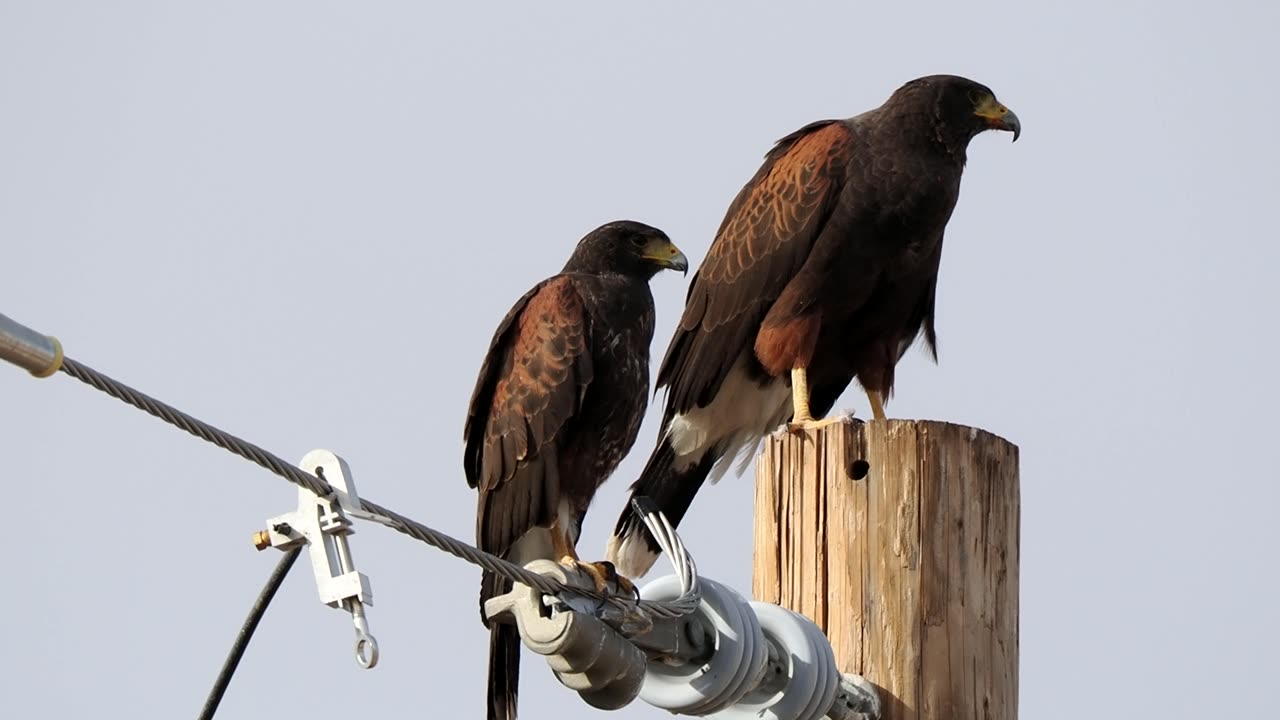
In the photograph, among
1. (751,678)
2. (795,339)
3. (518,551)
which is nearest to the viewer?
(751,678)

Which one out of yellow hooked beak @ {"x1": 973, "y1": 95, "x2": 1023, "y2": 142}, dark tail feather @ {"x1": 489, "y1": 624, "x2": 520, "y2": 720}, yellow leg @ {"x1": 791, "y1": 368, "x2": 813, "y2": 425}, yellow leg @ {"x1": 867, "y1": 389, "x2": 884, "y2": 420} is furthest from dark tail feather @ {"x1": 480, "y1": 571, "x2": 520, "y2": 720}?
yellow hooked beak @ {"x1": 973, "y1": 95, "x2": 1023, "y2": 142}

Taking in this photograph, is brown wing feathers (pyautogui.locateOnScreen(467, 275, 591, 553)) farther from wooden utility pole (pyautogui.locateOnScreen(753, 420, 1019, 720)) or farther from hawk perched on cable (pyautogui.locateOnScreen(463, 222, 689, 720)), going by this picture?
wooden utility pole (pyautogui.locateOnScreen(753, 420, 1019, 720))

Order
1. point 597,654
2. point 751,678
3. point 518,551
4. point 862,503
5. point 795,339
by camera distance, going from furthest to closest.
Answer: point 795,339 < point 518,551 < point 862,503 < point 751,678 < point 597,654

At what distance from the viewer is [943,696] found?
16.6 feet

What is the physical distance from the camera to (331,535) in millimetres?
4051

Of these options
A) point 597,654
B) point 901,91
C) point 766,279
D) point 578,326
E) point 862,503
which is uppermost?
point 901,91

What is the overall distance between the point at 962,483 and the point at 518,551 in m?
2.48

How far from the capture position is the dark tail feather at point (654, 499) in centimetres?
761

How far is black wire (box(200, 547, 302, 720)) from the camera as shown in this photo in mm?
4156

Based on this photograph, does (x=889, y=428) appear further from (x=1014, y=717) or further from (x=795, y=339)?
(x=795, y=339)

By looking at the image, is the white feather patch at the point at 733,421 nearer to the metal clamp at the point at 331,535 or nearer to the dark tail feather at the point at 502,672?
the dark tail feather at the point at 502,672

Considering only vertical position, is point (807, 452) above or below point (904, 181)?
below

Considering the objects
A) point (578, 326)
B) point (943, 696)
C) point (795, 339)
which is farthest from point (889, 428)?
point (795, 339)

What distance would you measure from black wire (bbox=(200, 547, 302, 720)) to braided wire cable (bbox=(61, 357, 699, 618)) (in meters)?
0.21
